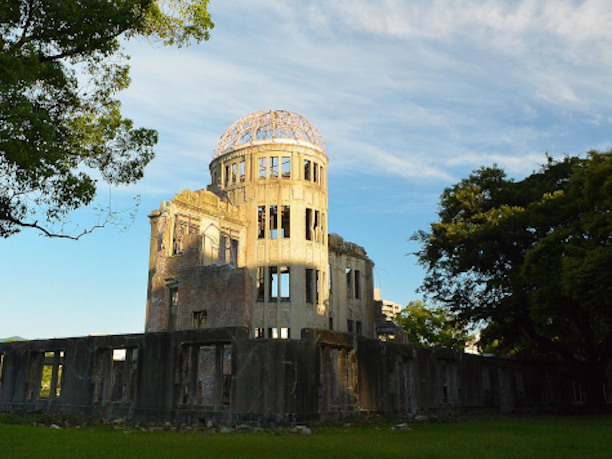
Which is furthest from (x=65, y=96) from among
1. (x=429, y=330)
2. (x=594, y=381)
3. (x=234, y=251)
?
(x=429, y=330)

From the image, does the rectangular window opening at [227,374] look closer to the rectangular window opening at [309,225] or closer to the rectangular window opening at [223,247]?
the rectangular window opening at [223,247]

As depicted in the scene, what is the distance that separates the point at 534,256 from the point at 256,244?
16310 millimetres

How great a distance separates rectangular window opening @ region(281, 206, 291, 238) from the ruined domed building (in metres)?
0.07

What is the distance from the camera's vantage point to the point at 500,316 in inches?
1151

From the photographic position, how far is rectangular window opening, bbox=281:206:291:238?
35862 millimetres

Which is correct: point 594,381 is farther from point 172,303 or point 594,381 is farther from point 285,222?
point 172,303

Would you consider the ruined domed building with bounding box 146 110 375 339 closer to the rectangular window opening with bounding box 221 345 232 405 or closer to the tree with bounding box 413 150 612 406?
the rectangular window opening with bounding box 221 345 232 405

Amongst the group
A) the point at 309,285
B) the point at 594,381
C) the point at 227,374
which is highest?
the point at 309,285

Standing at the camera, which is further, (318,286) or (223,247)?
(318,286)

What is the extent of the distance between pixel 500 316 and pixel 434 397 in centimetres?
758

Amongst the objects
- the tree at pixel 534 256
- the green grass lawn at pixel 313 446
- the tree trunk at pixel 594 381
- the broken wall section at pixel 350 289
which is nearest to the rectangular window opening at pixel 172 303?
the broken wall section at pixel 350 289

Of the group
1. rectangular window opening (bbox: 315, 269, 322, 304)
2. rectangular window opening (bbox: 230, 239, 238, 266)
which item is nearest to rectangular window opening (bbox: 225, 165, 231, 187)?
rectangular window opening (bbox: 230, 239, 238, 266)

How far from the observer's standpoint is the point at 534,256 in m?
24.9

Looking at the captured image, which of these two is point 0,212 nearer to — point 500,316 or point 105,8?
point 105,8
